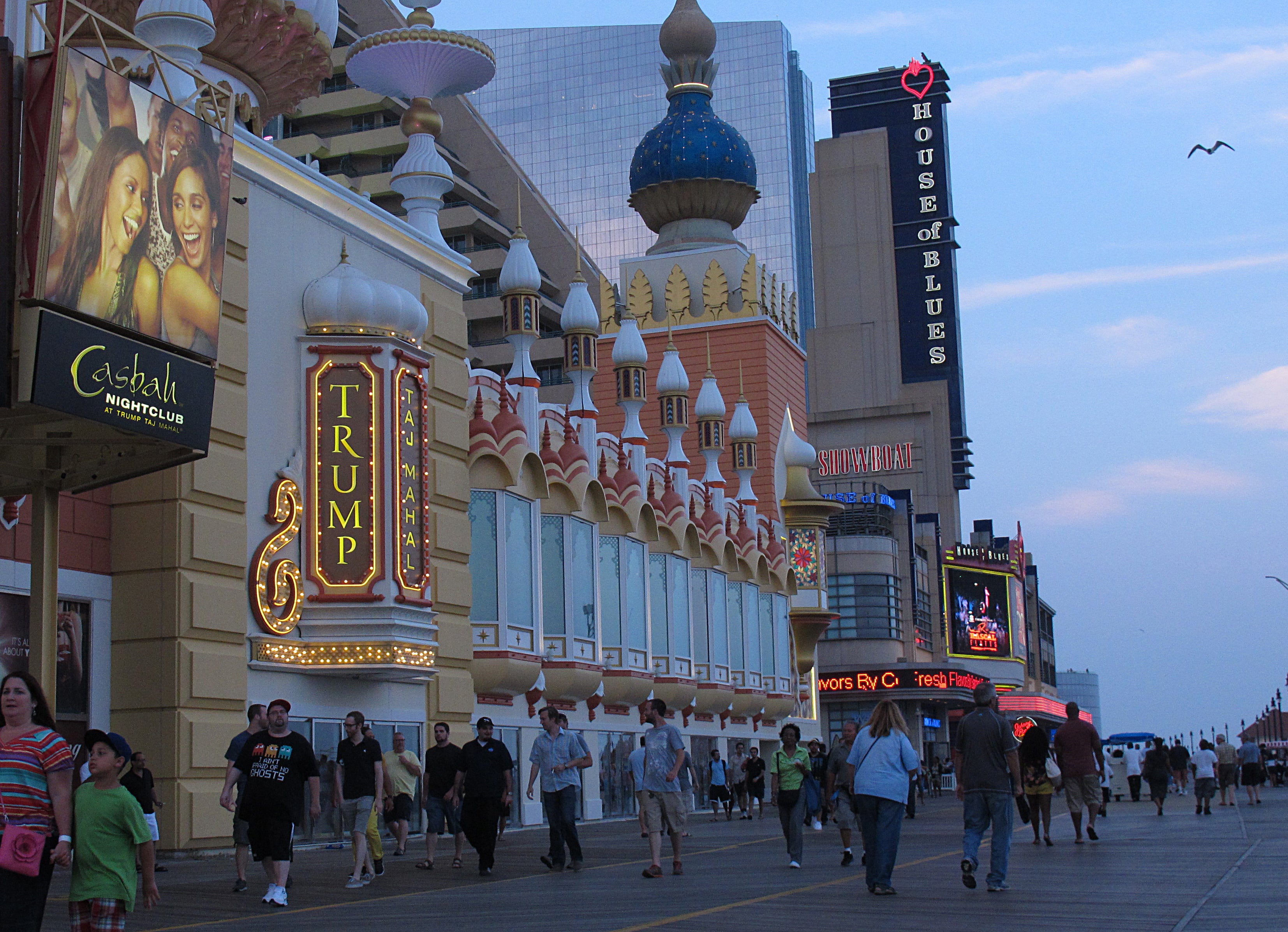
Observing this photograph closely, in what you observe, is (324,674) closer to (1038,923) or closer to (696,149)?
(1038,923)

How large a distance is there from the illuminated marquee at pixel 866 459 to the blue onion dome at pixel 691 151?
141 feet

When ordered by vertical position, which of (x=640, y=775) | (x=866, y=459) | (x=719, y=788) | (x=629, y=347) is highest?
(x=866, y=459)

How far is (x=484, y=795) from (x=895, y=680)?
52.2 metres

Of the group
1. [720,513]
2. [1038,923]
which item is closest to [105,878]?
[1038,923]

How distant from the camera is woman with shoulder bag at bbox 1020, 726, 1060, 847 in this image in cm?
2034

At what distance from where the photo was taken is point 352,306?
76.0 ft

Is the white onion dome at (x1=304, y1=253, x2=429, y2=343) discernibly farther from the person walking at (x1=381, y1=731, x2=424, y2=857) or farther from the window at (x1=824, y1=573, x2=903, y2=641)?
the window at (x1=824, y1=573, x2=903, y2=641)

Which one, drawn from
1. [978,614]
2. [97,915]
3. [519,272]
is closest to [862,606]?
[978,614]

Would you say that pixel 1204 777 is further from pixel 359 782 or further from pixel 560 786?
pixel 359 782

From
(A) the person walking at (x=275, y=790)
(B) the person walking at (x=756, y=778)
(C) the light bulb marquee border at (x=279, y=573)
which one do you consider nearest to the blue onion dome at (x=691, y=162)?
(B) the person walking at (x=756, y=778)

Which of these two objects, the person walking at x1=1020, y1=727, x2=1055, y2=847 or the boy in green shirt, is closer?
the boy in green shirt

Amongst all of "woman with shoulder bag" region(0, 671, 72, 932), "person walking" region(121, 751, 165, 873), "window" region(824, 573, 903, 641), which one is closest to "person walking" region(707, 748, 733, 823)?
"person walking" region(121, 751, 165, 873)

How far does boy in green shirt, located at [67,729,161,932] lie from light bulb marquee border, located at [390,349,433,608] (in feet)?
48.1

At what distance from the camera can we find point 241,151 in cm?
2181
